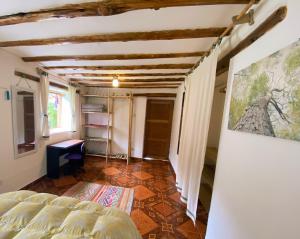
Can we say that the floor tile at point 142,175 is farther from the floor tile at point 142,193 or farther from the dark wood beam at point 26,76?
the dark wood beam at point 26,76

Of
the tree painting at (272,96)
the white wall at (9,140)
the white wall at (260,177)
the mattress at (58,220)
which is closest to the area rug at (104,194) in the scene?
the white wall at (9,140)

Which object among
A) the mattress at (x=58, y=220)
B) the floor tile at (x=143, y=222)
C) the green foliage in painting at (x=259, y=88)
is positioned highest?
the green foliage in painting at (x=259, y=88)

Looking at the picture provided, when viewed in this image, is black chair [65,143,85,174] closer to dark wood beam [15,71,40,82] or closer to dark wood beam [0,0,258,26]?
dark wood beam [15,71,40,82]

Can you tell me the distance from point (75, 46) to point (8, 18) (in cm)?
69

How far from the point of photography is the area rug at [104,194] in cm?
247

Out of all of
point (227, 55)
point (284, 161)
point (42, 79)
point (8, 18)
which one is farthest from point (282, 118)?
point (42, 79)

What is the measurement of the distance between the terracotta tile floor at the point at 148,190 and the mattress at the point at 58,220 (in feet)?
3.15

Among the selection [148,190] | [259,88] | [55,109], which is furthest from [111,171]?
[259,88]


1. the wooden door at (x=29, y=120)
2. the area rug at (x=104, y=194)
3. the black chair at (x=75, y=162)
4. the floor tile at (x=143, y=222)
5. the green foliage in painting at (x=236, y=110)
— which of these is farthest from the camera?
the black chair at (x=75, y=162)

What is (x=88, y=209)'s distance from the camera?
52.1 inches

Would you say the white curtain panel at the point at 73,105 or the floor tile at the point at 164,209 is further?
the white curtain panel at the point at 73,105

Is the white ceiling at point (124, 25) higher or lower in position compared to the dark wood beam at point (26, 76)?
higher

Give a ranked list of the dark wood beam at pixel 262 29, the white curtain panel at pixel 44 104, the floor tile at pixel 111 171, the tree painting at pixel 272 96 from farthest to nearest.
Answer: the floor tile at pixel 111 171 < the white curtain panel at pixel 44 104 < the dark wood beam at pixel 262 29 < the tree painting at pixel 272 96

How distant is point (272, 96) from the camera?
0.88m
